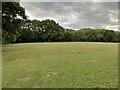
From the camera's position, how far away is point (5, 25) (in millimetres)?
31344

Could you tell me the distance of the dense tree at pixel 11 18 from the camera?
30698 mm

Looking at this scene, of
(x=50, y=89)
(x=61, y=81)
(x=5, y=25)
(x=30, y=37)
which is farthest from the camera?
(x=30, y=37)

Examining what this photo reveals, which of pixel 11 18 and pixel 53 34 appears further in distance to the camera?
pixel 53 34

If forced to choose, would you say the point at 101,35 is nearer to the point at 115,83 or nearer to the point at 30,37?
the point at 30,37

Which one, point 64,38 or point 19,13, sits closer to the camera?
point 19,13

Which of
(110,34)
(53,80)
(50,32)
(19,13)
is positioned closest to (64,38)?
(50,32)

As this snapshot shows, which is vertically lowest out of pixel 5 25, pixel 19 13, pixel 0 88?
pixel 0 88

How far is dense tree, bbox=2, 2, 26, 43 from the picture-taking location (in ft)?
101

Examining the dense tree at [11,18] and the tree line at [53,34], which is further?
the tree line at [53,34]

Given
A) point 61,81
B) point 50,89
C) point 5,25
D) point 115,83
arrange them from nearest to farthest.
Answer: point 50,89, point 115,83, point 61,81, point 5,25

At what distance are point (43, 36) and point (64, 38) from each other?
1240 cm

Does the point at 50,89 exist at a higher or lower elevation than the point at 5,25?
lower

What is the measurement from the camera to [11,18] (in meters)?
32.6

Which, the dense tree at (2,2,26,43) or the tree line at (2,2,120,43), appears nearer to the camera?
the dense tree at (2,2,26,43)
